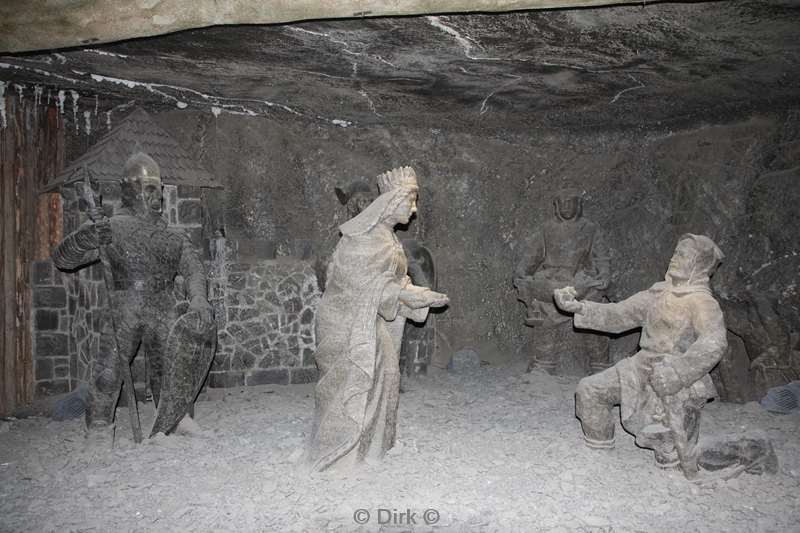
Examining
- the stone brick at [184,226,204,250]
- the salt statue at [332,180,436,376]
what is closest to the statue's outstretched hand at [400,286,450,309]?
the salt statue at [332,180,436,376]

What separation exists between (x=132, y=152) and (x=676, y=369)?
223 inches

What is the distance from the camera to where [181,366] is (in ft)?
17.2

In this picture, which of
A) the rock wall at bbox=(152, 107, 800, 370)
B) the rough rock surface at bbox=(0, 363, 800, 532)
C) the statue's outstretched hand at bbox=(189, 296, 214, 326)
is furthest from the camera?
the rock wall at bbox=(152, 107, 800, 370)

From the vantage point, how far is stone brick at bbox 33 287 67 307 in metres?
6.55

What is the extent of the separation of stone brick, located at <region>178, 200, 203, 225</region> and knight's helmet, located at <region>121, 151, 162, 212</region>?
1.51 metres

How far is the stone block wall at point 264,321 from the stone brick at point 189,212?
0.70m

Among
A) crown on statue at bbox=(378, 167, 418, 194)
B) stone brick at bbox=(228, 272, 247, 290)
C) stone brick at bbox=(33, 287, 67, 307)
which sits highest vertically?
crown on statue at bbox=(378, 167, 418, 194)

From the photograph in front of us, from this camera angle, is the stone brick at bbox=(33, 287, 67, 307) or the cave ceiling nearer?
the cave ceiling

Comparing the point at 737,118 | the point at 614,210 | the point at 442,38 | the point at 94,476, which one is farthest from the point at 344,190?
the point at 737,118

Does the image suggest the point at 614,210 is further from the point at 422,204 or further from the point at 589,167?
the point at 422,204

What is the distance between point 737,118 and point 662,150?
0.98 m

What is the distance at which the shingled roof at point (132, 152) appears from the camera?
6371 mm

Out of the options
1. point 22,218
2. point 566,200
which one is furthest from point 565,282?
point 22,218

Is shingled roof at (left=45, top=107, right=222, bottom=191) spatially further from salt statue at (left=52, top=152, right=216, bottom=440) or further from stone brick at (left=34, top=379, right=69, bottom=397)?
stone brick at (left=34, top=379, right=69, bottom=397)
